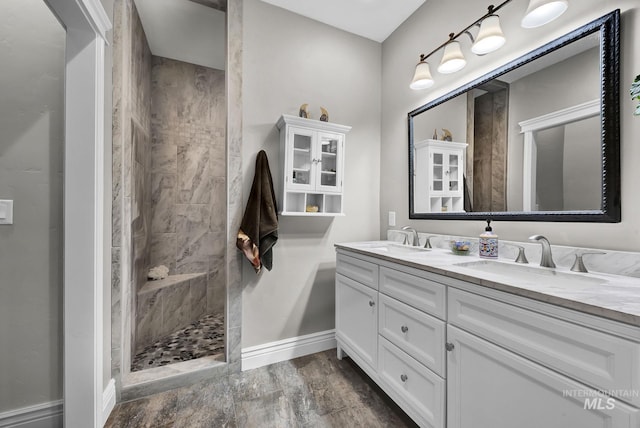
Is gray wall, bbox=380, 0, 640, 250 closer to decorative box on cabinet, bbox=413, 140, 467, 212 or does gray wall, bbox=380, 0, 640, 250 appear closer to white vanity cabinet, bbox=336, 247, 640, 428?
decorative box on cabinet, bbox=413, 140, 467, 212

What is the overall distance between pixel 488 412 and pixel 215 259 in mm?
2936

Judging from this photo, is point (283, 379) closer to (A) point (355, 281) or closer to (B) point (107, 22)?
(A) point (355, 281)

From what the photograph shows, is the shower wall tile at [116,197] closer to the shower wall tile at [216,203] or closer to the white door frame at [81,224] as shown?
the white door frame at [81,224]

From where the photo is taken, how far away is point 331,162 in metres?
2.16

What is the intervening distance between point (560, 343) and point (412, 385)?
76 cm

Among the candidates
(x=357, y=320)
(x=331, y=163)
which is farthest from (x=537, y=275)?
(x=331, y=163)

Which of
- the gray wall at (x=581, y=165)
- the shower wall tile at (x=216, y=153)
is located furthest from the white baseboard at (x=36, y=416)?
the gray wall at (x=581, y=165)

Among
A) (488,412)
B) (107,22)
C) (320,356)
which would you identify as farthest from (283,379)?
(107,22)

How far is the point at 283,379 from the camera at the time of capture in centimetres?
184

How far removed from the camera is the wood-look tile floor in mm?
1462

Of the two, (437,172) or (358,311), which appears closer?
(358,311)

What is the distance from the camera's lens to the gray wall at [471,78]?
1069mm

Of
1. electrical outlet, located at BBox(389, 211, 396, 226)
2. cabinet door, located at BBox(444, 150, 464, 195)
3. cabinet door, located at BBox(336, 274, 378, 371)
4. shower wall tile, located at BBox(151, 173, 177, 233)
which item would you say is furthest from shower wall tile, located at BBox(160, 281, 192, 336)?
cabinet door, located at BBox(444, 150, 464, 195)

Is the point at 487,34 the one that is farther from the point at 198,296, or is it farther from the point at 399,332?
the point at 198,296
